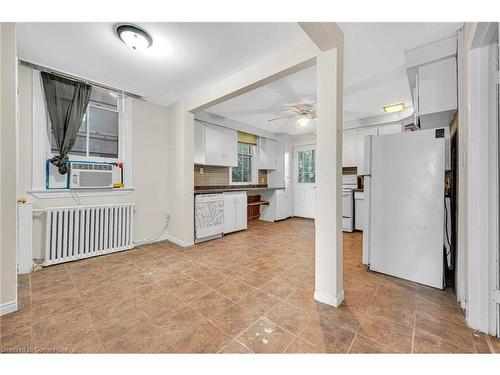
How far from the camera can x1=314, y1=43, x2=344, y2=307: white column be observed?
1.75 metres

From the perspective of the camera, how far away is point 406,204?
225cm

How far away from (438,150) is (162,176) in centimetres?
402

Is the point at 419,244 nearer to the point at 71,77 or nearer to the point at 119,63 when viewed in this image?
the point at 119,63

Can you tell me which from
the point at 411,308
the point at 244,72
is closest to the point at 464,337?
the point at 411,308

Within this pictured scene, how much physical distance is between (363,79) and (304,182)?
378cm

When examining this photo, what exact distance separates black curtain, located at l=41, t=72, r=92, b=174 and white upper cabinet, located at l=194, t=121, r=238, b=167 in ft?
5.96

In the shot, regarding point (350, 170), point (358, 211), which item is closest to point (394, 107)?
point (350, 170)

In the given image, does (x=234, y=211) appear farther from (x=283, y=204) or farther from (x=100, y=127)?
(x=100, y=127)

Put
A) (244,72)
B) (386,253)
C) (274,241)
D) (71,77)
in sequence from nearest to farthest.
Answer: (386,253), (244,72), (71,77), (274,241)

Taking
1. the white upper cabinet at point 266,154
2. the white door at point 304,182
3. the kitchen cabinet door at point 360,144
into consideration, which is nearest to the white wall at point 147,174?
the white upper cabinet at point 266,154

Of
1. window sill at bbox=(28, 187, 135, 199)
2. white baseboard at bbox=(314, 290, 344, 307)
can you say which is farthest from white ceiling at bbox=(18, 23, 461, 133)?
white baseboard at bbox=(314, 290, 344, 307)

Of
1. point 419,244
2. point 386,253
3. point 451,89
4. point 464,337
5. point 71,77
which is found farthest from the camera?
point 71,77

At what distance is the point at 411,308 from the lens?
176 centimetres

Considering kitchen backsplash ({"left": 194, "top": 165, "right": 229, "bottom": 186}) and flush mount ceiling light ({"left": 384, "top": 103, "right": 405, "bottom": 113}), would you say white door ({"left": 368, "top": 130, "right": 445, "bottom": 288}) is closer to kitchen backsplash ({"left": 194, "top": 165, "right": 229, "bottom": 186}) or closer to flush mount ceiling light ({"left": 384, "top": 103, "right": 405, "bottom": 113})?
flush mount ceiling light ({"left": 384, "top": 103, "right": 405, "bottom": 113})
